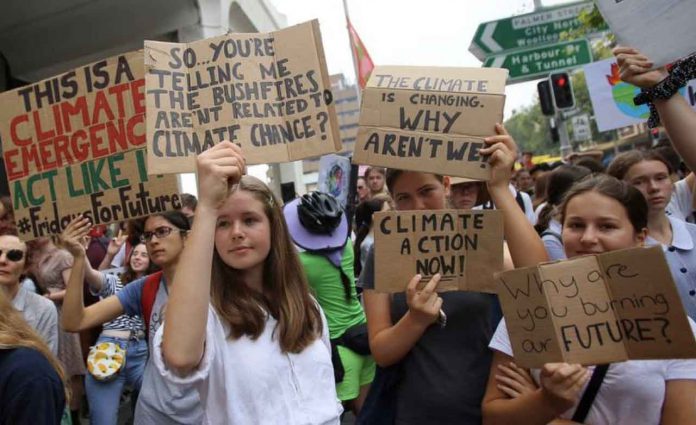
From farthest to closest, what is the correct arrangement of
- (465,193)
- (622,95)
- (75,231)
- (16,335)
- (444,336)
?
(622,95) < (465,193) < (75,231) < (444,336) < (16,335)

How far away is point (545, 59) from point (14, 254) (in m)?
9.74

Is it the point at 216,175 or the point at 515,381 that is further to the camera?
the point at 515,381

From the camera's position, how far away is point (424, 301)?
2100 millimetres

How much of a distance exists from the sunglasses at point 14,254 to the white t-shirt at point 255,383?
90.5 inches

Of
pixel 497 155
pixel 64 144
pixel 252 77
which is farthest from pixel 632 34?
pixel 64 144

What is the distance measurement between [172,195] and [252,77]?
62 centimetres

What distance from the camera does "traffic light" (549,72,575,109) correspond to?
1202 centimetres

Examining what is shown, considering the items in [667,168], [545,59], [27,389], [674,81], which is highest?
[545,59]

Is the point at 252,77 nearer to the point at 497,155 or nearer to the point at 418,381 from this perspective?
the point at 497,155

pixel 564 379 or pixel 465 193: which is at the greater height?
pixel 465 193

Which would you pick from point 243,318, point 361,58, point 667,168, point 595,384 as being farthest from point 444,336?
point 361,58

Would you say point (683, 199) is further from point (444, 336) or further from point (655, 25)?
point (444, 336)

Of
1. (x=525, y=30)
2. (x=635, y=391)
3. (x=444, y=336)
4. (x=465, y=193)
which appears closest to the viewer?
(x=635, y=391)

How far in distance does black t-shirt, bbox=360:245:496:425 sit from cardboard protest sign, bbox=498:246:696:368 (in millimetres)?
445
